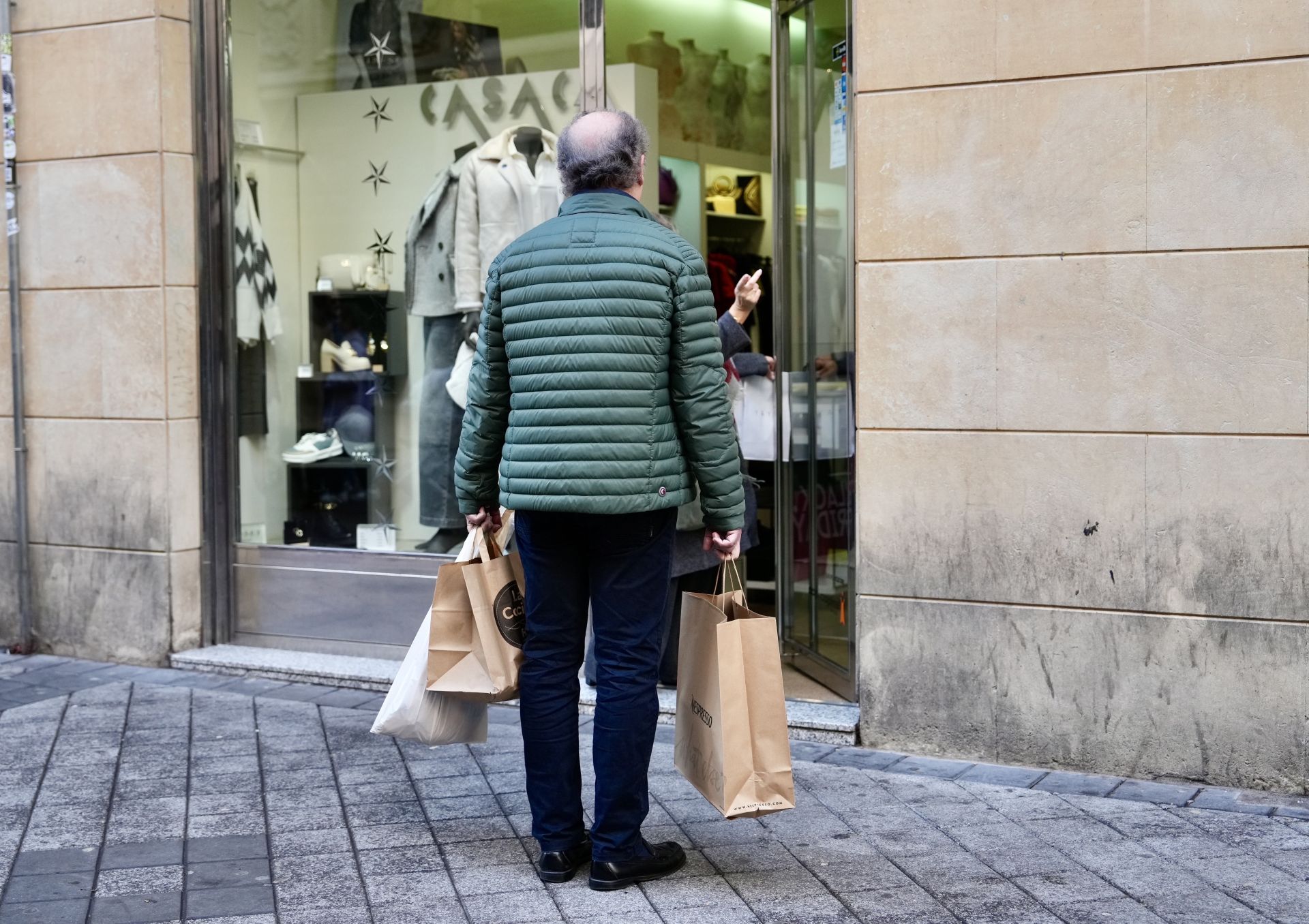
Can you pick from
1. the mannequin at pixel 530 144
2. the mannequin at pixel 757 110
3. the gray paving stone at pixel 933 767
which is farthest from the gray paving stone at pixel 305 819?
the mannequin at pixel 757 110

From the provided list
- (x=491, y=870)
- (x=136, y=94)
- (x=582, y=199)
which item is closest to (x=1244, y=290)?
(x=582, y=199)

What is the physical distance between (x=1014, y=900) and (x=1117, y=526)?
1.57 m

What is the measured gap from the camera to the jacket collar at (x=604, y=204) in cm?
396

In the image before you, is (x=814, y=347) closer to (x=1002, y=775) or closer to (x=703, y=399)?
(x=1002, y=775)

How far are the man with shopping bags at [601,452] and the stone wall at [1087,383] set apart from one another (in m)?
1.43

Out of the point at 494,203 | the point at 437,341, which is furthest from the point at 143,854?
the point at 494,203

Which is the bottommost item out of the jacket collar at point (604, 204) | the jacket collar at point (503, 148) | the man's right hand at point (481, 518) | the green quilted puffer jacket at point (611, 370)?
the man's right hand at point (481, 518)

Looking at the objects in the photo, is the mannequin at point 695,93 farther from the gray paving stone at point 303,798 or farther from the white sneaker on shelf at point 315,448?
the gray paving stone at point 303,798

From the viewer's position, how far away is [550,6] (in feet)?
21.8

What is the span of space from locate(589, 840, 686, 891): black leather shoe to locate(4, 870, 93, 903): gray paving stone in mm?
1372

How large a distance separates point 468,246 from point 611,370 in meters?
3.19

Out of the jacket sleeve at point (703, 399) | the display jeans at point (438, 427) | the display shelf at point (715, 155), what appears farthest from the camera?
the display shelf at point (715, 155)

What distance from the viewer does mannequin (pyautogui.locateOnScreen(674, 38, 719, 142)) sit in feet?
24.0

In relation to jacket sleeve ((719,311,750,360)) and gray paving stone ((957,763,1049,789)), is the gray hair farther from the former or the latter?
gray paving stone ((957,763,1049,789))
